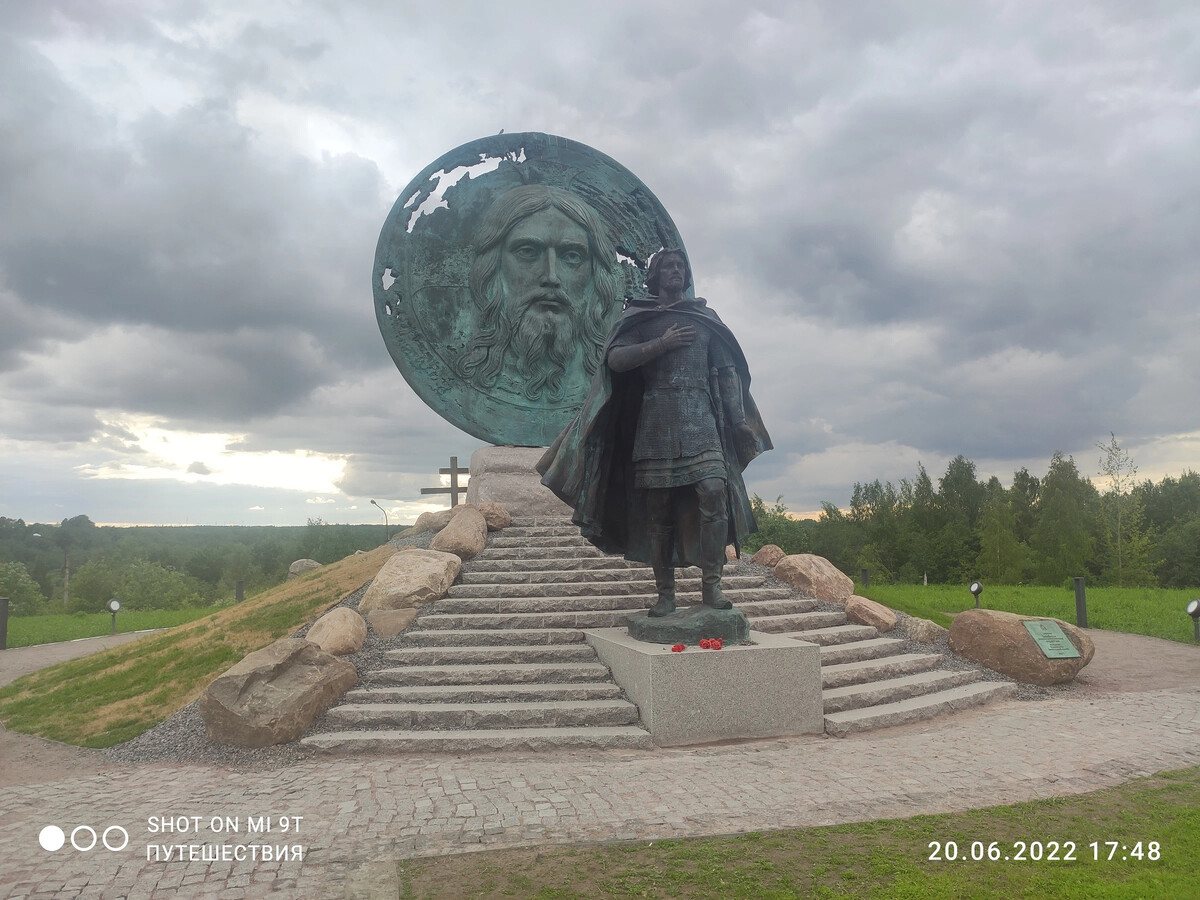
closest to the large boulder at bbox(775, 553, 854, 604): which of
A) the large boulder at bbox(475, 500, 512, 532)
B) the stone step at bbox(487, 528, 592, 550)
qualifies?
the stone step at bbox(487, 528, 592, 550)

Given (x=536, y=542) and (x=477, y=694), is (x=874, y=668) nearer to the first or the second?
(x=477, y=694)

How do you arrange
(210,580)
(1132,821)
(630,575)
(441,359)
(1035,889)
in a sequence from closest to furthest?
(1035,889), (1132,821), (630,575), (441,359), (210,580)

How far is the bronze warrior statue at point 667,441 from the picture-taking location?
218 inches

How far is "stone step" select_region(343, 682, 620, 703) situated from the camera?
18.7 feet

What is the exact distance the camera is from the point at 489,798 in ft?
13.1

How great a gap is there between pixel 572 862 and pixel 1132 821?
111 inches

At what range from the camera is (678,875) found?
9.99 feet

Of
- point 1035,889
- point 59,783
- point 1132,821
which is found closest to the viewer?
point 1035,889

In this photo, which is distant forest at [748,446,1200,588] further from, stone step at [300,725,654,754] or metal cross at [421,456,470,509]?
stone step at [300,725,654,754]

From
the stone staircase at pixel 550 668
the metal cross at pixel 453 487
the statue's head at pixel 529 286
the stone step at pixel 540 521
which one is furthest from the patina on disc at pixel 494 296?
the metal cross at pixel 453 487

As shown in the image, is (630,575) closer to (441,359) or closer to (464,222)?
(441,359)

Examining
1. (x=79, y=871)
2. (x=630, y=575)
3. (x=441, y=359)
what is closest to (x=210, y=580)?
(x=441, y=359)

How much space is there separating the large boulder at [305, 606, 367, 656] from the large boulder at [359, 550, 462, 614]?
38cm

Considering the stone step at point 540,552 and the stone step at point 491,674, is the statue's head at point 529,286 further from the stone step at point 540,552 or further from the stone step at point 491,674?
the stone step at point 491,674
